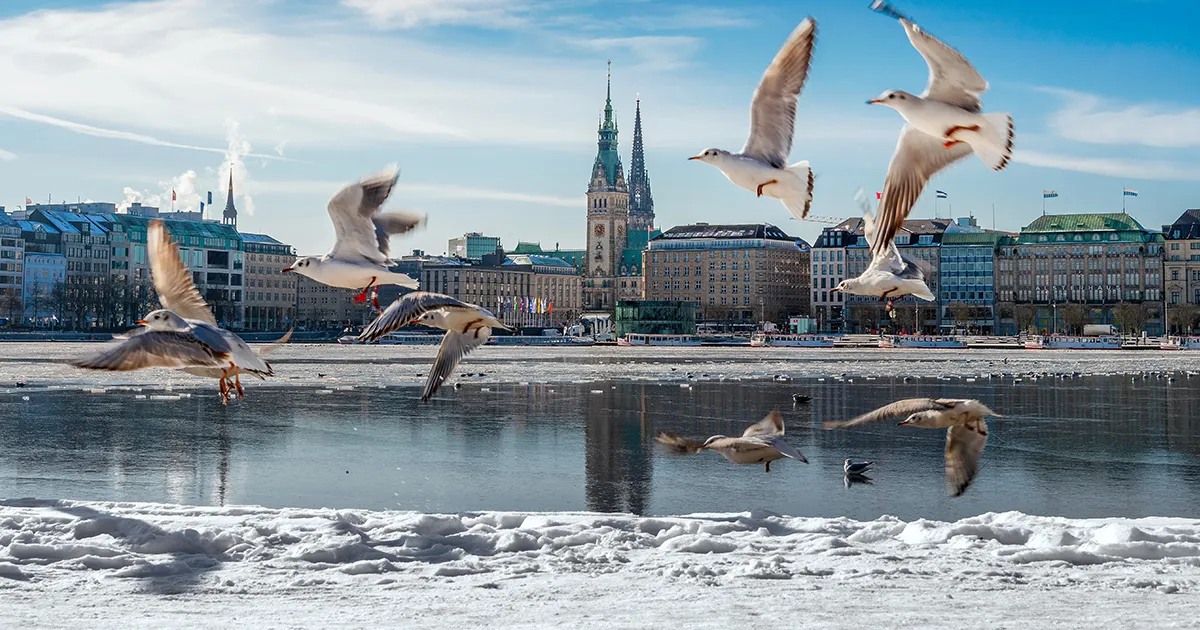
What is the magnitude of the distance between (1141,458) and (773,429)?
22.5m

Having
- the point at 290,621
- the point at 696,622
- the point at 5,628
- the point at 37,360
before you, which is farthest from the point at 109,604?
the point at 37,360

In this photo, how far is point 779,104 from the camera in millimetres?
5836

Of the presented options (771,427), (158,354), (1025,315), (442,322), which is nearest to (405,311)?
(442,322)

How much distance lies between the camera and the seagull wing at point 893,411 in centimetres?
674

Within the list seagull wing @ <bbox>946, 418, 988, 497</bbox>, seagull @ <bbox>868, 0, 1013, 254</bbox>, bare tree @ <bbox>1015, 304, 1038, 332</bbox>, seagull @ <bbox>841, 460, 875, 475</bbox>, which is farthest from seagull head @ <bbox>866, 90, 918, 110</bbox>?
bare tree @ <bbox>1015, 304, 1038, 332</bbox>

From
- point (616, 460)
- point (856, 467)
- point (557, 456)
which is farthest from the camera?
point (557, 456)

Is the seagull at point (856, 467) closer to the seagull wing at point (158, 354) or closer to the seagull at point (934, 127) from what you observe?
the seagull wing at point (158, 354)

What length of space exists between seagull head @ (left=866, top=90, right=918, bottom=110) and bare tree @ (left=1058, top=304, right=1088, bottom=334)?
7259 inches

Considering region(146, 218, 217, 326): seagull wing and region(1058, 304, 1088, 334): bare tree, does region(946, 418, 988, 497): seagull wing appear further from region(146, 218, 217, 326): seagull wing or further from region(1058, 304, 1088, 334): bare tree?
region(1058, 304, 1088, 334): bare tree

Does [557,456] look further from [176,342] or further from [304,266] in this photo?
[176,342]

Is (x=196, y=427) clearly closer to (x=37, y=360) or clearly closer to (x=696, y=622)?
(x=696, y=622)

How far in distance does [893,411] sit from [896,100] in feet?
6.68

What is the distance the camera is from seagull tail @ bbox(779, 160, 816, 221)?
5.41 meters

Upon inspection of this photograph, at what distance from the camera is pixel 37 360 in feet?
279
